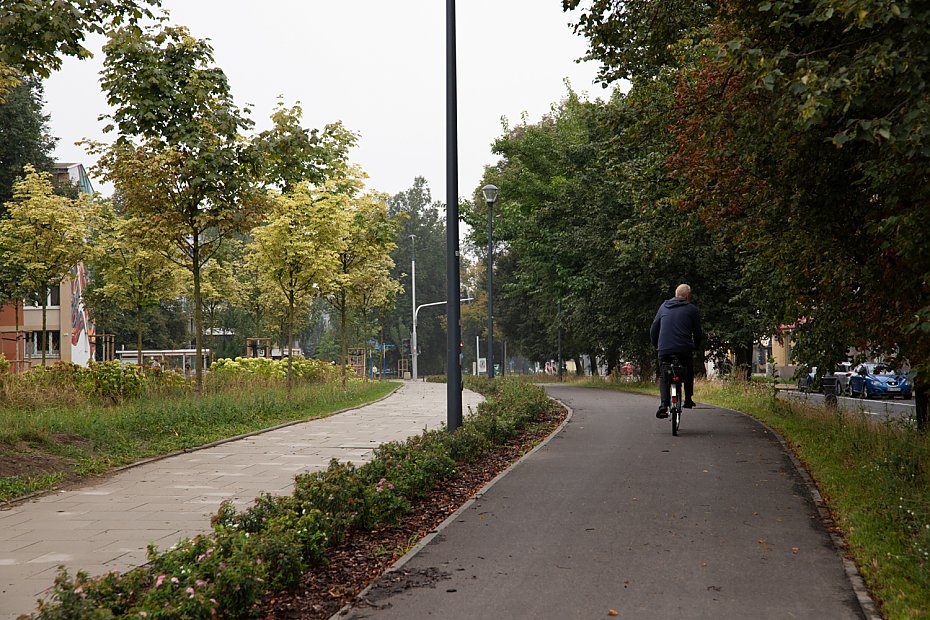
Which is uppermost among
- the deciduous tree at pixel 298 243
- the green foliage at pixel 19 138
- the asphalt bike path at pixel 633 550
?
the green foliage at pixel 19 138

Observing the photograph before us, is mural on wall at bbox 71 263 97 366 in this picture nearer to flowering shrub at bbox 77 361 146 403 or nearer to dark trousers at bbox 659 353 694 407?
flowering shrub at bbox 77 361 146 403

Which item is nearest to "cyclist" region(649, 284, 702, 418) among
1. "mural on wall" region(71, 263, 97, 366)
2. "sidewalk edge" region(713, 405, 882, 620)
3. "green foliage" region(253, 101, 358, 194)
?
"sidewalk edge" region(713, 405, 882, 620)

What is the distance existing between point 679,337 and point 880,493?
5.29 metres

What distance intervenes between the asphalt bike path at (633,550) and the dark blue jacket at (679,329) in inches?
87.8

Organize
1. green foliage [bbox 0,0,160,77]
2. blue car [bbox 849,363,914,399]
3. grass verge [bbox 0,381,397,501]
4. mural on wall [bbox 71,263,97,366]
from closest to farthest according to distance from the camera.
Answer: green foliage [bbox 0,0,160,77]
grass verge [bbox 0,381,397,501]
blue car [bbox 849,363,914,399]
mural on wall [bbox 71,263,97,366]

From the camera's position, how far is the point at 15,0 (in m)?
8.48

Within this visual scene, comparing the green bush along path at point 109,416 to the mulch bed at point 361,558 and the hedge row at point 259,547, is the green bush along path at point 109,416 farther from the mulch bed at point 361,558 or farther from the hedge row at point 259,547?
the mulch bed at point 361,558

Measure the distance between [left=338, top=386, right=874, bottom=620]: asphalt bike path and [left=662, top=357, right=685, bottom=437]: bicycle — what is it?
1.95 meters

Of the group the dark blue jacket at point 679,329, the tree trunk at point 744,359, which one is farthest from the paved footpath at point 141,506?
the tree trunk at point 744,359

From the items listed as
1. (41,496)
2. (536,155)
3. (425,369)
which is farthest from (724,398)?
(425,369)

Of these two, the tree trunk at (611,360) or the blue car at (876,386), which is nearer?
the blue car at (876,386)

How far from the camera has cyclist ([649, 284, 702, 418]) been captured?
1199 cm

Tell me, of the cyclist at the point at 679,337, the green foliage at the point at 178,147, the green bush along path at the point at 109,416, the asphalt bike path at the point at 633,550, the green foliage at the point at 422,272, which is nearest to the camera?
the asphalt bike path at the point at 633,550

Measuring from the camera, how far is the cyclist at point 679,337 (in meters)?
12.0
